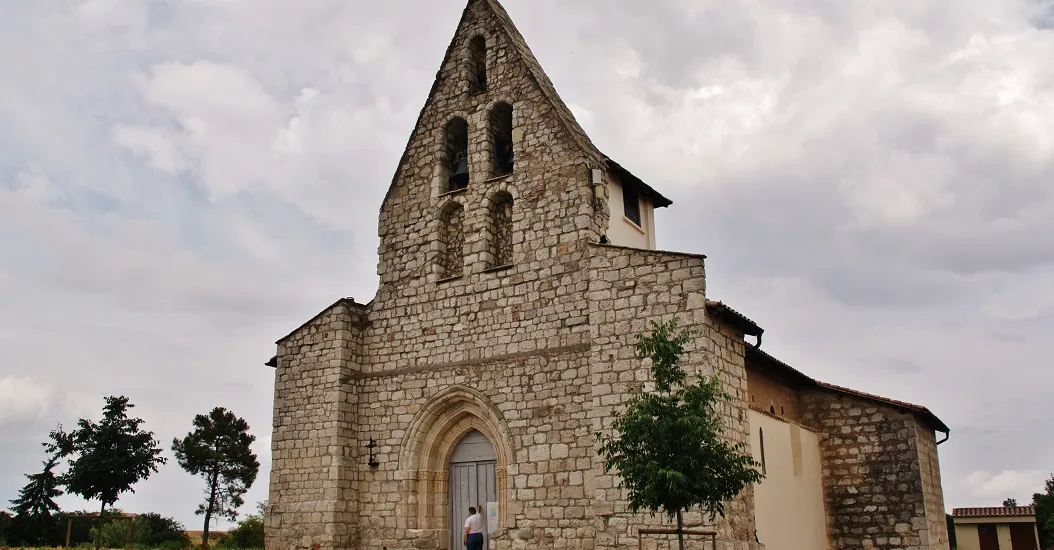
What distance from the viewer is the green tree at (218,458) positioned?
119 feet

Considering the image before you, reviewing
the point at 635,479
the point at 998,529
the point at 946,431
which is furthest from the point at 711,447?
the point at 998,529

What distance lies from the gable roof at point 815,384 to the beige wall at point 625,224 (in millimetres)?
2971

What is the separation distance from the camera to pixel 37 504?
1068 inches

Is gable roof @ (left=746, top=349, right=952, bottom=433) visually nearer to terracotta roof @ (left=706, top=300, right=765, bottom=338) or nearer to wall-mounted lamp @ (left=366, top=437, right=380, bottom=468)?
terracotta roof @ (left=706, top=300, right=765, bottom=338)

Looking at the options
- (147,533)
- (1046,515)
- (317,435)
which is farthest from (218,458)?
(1046,515)

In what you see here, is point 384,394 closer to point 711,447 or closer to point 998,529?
point 711,447

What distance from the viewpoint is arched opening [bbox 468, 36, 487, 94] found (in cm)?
1759

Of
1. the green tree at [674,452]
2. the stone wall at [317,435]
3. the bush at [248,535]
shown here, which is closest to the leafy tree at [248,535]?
the bush at [248,535]

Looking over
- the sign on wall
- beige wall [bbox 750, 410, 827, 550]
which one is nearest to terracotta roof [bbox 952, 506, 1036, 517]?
beige wall [bbox 750, 410, 827, 550]

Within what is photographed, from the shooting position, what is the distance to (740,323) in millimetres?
14062

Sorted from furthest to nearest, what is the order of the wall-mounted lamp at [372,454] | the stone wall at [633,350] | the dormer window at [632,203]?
A: the dormer window at [632,203] → the wall-mounted lamp at [372,454] → the stone wall at [633,350]

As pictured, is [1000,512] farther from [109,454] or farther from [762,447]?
[109,454]

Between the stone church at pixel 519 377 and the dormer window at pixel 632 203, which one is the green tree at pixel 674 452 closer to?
the stone church at pixel 519 377

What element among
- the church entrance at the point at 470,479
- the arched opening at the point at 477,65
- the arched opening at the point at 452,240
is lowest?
the church entrance at the point at 470,479
